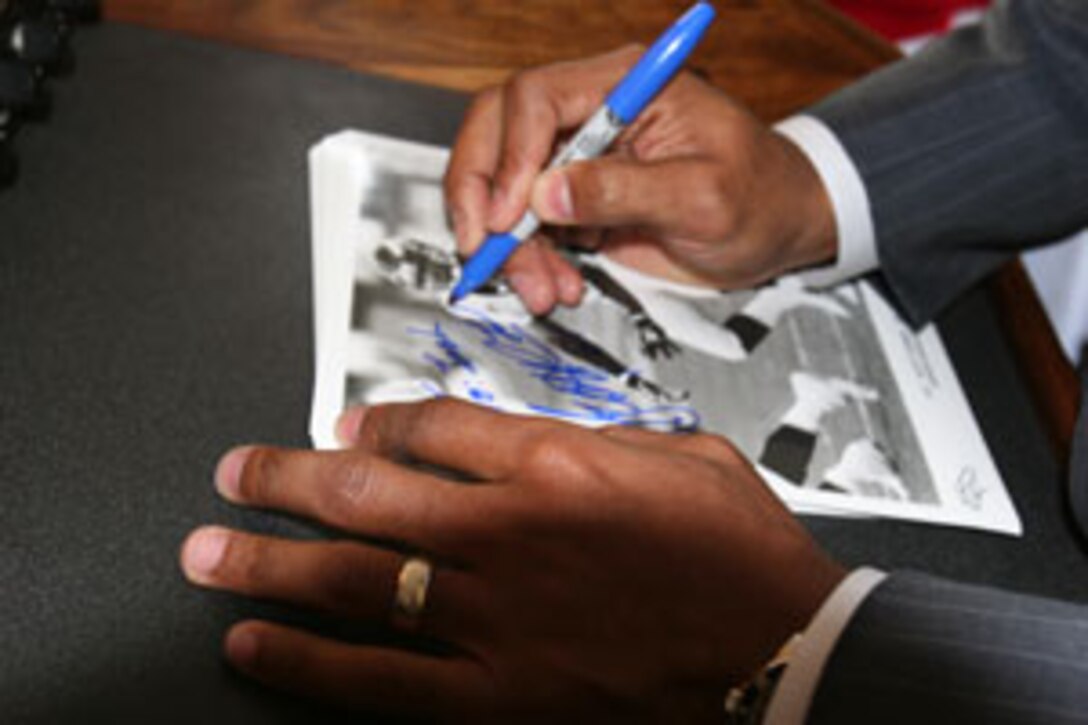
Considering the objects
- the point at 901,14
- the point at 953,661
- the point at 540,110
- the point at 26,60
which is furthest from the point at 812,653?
the point at 901,14

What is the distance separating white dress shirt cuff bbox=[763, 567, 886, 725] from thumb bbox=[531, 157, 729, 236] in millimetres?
270

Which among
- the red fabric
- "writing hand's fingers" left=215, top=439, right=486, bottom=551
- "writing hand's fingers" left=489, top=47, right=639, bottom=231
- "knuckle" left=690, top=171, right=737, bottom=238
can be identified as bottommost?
"writing hand's fingers" left=215, top=439, right=486, bottom=551

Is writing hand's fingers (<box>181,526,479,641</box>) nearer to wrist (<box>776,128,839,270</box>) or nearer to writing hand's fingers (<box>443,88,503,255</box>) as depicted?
writing hand's fingers (<box>443,88,503,255</box>)

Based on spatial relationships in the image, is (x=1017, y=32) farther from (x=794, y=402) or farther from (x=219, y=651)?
(x=219, y=651)

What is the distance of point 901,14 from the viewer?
4.30 feet

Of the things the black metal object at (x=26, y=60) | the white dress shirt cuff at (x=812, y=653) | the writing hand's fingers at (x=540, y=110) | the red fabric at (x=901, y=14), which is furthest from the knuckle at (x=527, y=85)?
the red fabric at (x=901, y=14)

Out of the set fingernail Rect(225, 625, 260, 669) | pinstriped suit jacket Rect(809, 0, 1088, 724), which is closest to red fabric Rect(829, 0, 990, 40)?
pinstriped suit jacket Rect(809, 0, 1088, 724)

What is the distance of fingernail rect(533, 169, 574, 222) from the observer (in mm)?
638

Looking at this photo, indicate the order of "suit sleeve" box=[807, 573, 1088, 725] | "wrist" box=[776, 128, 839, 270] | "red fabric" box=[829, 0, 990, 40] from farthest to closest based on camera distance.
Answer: "red fabric" box=[829, 0, 990, 40] → "wrist" box=[776, 128, 839, 270] → "suit sleeve" box=[807, 573, 1088, 725]

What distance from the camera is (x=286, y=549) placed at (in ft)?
1.45

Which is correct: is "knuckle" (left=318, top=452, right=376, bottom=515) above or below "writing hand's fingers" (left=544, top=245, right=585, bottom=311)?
below

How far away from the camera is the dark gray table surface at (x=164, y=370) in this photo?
0.42m

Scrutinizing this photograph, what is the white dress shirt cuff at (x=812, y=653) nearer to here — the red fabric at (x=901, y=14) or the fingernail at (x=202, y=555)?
the fingernail at (x=202, y=555)
